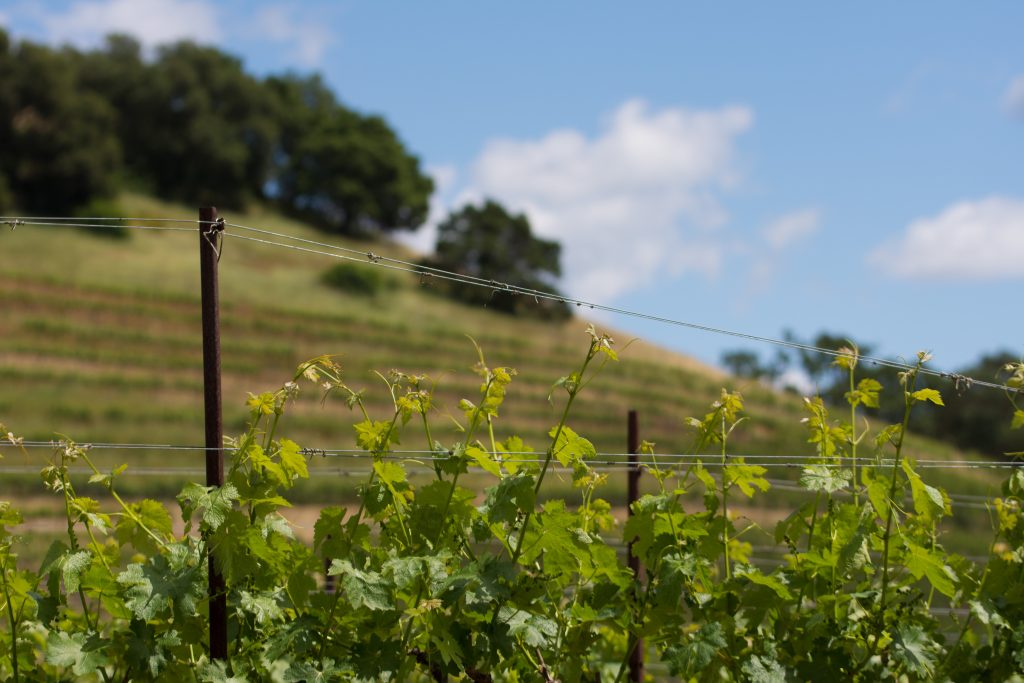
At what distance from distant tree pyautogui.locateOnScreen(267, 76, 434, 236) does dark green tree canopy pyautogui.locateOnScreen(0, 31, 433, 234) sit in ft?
0.21

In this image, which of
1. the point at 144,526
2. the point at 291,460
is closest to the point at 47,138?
the point at 144,526

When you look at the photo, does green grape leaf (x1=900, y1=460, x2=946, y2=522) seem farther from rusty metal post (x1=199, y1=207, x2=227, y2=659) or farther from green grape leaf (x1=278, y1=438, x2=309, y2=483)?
rusty metal post (x1=199, y1=207, x2=227, y2=659)

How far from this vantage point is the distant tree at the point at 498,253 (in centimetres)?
6169

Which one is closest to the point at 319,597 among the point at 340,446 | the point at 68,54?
the point at 340,446

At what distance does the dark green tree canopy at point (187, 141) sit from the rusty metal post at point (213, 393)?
55294 millimetres

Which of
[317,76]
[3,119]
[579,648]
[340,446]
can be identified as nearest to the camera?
[579,648]

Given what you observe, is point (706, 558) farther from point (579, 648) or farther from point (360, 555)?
point (360, 555)

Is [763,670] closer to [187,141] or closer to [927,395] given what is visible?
[927,395]

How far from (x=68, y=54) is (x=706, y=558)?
227 ft

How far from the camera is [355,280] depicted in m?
61.4

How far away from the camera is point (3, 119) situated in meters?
56.0

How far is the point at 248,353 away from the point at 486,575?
4311cm

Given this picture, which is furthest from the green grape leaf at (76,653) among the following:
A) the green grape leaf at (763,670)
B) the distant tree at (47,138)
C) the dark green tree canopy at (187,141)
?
the distant tree at (47,138)

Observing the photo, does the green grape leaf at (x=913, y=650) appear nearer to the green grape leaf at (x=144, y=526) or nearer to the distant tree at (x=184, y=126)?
the green grape leaf at (x=144, y=526)
